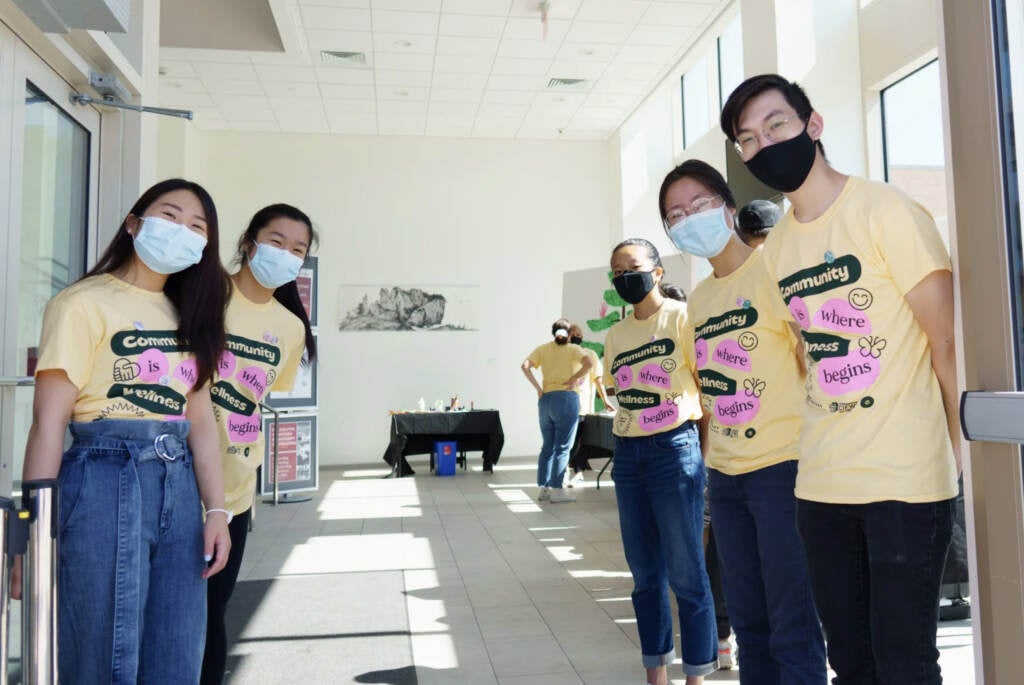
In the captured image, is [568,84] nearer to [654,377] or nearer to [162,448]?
[654,377]

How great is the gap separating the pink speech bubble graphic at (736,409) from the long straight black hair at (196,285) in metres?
1.20

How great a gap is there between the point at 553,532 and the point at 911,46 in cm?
421

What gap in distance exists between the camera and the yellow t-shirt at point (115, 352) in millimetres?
1460

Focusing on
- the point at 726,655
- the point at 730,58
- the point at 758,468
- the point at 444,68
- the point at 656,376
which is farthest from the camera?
the point at 444,68

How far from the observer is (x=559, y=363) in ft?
21.8

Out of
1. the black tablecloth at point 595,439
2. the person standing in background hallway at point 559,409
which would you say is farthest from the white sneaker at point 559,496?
the black tablecloth at point 595,439

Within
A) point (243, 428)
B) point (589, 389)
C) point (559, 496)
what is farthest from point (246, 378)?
point (589, 389)

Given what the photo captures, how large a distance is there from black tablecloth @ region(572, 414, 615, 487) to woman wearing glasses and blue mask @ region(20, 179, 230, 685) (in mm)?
5081

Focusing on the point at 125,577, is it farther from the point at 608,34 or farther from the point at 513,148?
the point at 513,148

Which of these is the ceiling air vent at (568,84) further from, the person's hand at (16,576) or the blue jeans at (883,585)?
the person's hand at (16,576)

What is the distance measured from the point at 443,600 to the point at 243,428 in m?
1.97

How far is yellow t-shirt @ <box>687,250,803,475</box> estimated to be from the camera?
1.73 metres

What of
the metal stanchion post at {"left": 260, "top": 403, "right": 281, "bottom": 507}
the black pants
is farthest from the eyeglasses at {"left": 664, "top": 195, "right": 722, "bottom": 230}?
the metal stanchion post at {"left": 260, "top": 403, "right": 281, "bottom": 507}

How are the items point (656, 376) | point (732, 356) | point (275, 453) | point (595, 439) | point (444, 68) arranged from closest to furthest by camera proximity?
point (732, 356)
point (656, 376)
point (275, 453)
point (595, 439)
point (444, 68)
